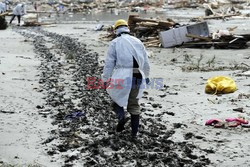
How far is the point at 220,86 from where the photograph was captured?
9.13 meters

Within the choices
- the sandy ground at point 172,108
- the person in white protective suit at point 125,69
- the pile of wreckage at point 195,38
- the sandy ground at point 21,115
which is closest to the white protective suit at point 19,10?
the pile of wreckage at point 195,38

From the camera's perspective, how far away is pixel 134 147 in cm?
595

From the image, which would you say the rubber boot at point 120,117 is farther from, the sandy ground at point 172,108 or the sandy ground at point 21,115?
the sandy ground at point 21,115

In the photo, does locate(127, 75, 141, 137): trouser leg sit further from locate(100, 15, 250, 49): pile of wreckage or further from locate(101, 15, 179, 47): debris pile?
locate(101, 15, 179, 47): debris pile

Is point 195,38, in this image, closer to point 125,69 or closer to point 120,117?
point 120,117

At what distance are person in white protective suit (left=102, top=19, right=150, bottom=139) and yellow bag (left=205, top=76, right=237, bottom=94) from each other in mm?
3434

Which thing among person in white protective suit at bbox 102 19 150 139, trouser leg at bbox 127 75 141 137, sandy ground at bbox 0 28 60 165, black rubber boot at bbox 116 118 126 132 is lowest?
sandy ground at bbox 0 28 60 165

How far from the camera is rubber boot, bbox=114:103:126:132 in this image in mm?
6301

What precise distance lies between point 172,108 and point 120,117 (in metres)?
2.15

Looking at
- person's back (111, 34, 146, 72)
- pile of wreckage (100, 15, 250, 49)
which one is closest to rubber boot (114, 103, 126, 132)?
person's back (111, 34, 146, 72)

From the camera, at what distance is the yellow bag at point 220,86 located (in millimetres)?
9133

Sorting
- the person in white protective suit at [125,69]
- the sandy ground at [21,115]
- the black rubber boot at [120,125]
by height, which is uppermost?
the person in white protective suit at [125,69]

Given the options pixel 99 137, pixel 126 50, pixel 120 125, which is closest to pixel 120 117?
pixel 120 125

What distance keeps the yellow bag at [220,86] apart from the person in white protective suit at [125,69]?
3.43 m
